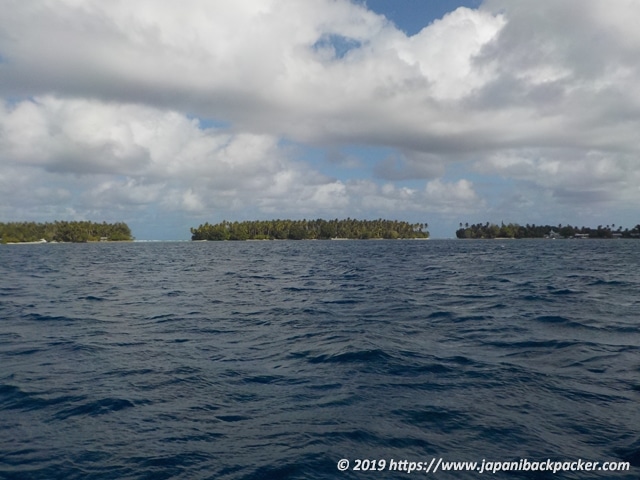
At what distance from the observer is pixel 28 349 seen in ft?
57.4

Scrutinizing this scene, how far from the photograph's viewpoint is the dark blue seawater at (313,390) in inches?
351

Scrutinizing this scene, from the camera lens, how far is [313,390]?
12578 millimetres

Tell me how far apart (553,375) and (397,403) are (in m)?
5.02

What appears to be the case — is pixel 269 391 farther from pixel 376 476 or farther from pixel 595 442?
pixel 595 442

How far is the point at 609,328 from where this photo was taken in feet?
64.7

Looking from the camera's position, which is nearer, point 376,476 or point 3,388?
point 376,476

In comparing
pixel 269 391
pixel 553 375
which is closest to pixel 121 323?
pixel 269 391

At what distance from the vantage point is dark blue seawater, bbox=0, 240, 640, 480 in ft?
29.3

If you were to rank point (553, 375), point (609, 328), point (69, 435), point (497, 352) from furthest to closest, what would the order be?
point (609, 328), point (497, 352), point (553, 375), point (69, 435)

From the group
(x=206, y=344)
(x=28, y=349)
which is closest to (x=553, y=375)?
(x=206, y=344)

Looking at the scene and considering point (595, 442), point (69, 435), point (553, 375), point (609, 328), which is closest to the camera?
point (595, 442)

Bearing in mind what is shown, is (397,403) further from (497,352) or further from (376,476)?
(497,352)

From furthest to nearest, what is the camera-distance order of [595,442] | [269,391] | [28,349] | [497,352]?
[28,349], [497,352], [269,391], [595,442]

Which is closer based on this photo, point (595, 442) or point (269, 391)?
point (595, 442)
